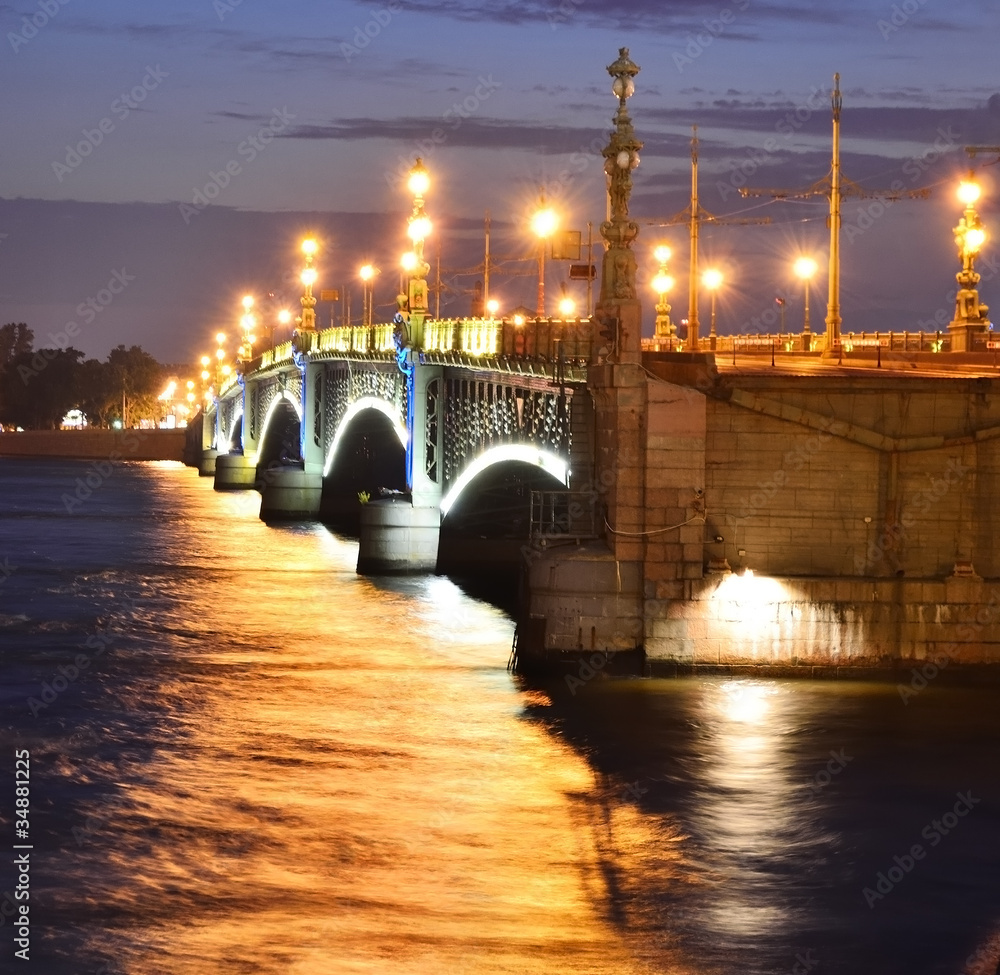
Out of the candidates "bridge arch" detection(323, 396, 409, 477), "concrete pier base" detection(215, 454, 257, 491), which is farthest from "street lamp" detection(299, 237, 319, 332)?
"concrete pier base" detection(215, 454, 257, 491)

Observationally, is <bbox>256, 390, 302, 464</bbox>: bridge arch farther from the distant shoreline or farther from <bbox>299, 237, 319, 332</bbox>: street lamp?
the distant shoreline

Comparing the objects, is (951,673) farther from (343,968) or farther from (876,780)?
(343,968)

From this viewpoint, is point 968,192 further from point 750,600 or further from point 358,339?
point 358,339

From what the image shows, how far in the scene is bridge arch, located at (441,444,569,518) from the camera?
33.3 meters

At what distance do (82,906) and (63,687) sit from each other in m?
13.0

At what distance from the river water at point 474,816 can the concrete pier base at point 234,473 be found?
208ft

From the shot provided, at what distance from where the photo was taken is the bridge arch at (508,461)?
33.3 meters

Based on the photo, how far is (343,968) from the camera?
16.2 meters

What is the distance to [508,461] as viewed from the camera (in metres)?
40.7

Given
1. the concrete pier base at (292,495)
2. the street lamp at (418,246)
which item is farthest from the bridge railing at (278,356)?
the street lamp at (418,246)

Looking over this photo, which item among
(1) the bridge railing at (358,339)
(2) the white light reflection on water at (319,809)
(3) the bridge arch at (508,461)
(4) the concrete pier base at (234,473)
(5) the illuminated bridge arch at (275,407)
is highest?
(1) the bridge railing at (358,339)

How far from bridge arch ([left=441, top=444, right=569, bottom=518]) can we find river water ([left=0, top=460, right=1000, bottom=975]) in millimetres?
3690

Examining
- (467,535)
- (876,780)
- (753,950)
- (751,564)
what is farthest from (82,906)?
(467,535)

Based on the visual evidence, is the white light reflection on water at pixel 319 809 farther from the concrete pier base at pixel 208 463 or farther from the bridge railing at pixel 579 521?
the concrete pier base at pixel 208 463
